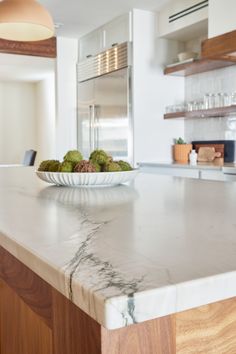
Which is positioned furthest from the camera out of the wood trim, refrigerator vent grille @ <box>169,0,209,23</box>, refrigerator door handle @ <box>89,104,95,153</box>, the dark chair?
the dark chair

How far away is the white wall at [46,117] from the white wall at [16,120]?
20cm

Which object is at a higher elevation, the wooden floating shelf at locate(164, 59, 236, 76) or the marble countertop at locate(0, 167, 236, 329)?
the wooden floating shelf at locate(164, 59, 236, 76)

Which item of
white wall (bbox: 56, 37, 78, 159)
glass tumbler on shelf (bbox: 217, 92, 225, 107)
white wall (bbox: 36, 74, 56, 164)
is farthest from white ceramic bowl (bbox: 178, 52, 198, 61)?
white wall (bbox: 36, 74, 56, 164)

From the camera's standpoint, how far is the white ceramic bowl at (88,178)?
1359 millimetres

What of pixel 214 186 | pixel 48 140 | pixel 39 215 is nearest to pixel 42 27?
pixel 214 186

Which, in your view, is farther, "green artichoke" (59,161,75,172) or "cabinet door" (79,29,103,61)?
"cabinet door" (79,29,103,61)

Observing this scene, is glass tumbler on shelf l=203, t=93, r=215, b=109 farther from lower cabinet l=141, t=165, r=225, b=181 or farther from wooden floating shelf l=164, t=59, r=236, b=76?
lower cabinet l=141, t=165, r=225, b=181

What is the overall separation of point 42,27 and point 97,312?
2.19m

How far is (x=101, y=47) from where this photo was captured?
15.0ft

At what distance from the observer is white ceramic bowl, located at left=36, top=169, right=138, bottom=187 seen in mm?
1359

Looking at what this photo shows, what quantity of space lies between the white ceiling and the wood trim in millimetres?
894

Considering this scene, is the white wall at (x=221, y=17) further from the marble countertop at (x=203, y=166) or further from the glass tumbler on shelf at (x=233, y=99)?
the marble countertop at (x=203, y=166)

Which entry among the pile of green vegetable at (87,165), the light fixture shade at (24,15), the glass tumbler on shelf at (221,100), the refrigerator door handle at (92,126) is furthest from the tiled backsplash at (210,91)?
the pile of green vegetable at (87,165)

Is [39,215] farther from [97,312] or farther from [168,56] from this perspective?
[168,56]
